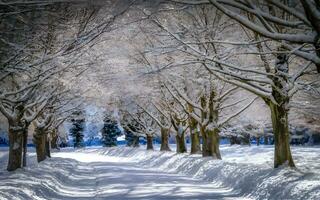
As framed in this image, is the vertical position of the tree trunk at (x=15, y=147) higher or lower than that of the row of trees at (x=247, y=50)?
lower

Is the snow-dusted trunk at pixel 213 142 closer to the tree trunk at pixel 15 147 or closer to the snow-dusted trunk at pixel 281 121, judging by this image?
the snow-dusted trunk at pixel 281 121

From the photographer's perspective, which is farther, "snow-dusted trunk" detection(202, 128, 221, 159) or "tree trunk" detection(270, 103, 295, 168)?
"snow-dusted trunk" detection(202, 128, 221, 159)

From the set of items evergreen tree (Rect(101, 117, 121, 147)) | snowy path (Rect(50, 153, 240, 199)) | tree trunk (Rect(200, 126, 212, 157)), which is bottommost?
snowy path (Rect(50, 153, 240, 199))

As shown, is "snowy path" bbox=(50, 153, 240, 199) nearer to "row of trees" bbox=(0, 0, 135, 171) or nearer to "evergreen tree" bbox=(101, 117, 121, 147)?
"row of trees" bbox=(0, 0, 135, 171)

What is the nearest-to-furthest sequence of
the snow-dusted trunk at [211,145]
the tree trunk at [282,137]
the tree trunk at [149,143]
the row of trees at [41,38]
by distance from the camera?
1. the row of trees at [41,38]
2. the tree trunk at [282,137]
3. the snow-dusted trunk at [211,145]
4. the tree trunk at [149,143]

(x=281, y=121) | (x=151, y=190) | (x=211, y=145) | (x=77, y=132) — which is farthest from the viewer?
(x=77, y=132)

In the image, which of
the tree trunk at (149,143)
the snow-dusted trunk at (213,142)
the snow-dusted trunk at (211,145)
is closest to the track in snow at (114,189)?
the snow-dusted trunk at (211,145)

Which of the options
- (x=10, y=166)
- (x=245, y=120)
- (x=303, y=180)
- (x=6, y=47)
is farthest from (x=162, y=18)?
(x=245, y=120)

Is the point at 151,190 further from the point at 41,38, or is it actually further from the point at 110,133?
the point at 110,133

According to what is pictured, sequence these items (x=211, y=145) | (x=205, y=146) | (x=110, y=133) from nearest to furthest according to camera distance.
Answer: (x=211, y=145) → (x=205, y=146) → (x=110, y=133)

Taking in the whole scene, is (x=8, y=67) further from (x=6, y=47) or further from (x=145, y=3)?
(x=145, y=3)

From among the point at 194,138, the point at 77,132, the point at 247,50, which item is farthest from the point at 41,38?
the point at 77,132

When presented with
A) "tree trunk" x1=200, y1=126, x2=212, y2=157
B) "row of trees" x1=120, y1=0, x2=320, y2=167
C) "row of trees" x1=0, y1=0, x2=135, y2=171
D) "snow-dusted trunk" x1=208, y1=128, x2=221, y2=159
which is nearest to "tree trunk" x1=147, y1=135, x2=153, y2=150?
"row of trees" x1=120, y1=0, x2=320, y2=167

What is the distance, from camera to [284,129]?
14.5 meters
